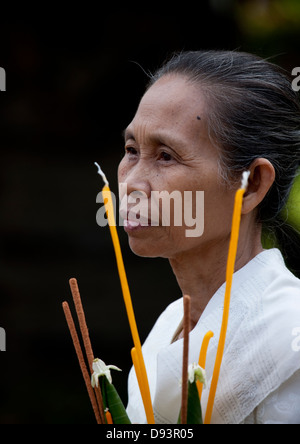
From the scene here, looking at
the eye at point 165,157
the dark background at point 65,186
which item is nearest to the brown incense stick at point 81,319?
the eye at point 165,157

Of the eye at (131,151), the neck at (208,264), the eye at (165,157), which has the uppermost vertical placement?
the eye at (131,151)

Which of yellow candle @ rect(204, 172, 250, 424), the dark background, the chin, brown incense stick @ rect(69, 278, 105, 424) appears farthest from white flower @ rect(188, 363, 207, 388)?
the dark background

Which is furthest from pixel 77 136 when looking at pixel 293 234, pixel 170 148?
pixel 170 148

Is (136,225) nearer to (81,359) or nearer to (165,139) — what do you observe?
(165,139)

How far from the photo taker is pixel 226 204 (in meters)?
1.23

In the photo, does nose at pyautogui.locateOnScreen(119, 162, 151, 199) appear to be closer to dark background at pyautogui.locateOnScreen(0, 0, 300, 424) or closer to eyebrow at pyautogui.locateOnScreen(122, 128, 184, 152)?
eyebrow at pyautogui.locateOnScreen(122, 128, 184, 152)

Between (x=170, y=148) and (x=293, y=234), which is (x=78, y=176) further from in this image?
(x=170, y=148)

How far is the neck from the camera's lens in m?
1.29

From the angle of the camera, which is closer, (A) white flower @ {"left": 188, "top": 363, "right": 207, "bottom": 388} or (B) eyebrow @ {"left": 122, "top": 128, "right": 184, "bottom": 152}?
(A) white flower @ {"left": 188, "top": 363, "right": 207, "bottom": 388}

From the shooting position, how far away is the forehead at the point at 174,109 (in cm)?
120

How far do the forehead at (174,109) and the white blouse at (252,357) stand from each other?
31 centimetres

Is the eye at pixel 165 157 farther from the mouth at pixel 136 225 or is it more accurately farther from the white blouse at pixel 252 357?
the white blouse at pixel 252 357

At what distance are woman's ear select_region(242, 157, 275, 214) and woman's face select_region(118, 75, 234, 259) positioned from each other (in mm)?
34

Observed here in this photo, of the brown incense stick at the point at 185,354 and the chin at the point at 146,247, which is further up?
the chin at the point at 146,247
